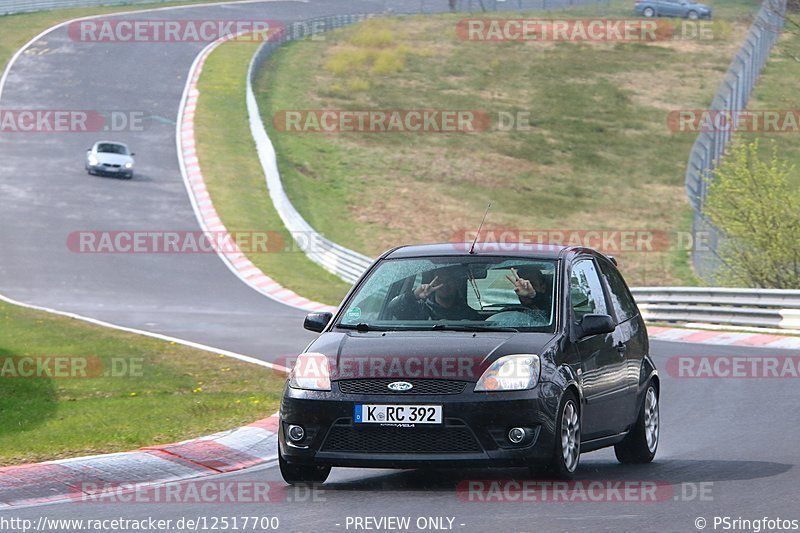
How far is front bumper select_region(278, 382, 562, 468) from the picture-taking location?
8.39 meters

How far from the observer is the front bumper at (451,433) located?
27.5ft

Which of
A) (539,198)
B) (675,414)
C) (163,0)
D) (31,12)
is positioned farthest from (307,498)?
(163,0)

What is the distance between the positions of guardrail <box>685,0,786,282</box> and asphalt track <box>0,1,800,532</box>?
33.8ft

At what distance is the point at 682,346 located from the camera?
798 inches

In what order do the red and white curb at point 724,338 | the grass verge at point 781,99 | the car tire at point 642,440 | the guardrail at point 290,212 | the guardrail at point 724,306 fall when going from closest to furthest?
1. the car tire at point 642,440
2. the red and white curb at point 724,338
3. the guardrail at point 724,306
4. the guardrail at point 290,212
5. the grass verge at point 781,99

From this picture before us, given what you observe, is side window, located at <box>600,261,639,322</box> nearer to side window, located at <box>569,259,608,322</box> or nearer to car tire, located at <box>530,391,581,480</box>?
side window, located at <box>569,259,608,322</box>

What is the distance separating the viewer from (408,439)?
27.7 feet

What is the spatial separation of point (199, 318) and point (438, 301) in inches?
595

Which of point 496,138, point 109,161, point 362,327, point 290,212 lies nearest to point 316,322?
point 362,327

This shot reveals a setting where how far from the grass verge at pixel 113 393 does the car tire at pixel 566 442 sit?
3506mm

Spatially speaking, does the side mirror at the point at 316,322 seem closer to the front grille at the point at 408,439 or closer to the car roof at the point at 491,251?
the car roof at the point at 491,251

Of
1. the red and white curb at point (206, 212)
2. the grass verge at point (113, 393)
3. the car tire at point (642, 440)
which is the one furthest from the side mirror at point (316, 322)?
the red and white curb at point (206, 212)

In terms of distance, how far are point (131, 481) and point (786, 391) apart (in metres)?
7.62

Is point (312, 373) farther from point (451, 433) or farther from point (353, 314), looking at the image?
point (451, 433)
